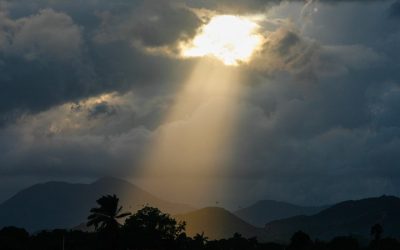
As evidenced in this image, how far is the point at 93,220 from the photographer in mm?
199125
